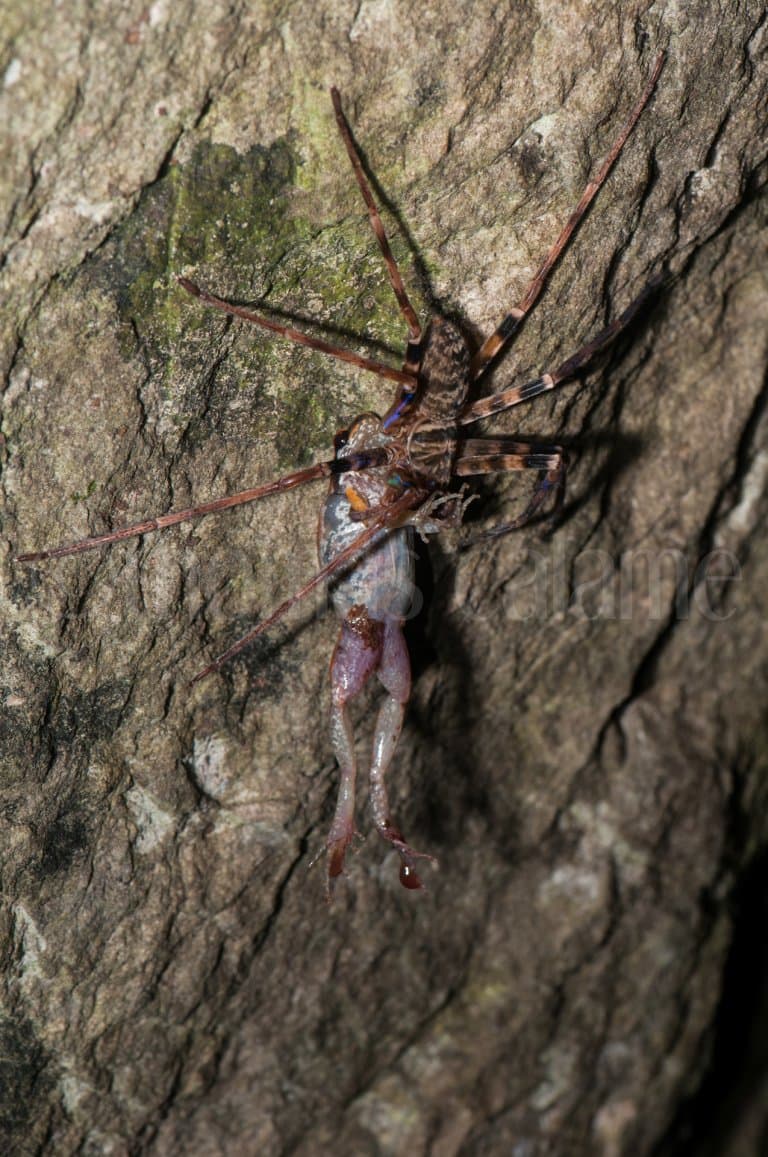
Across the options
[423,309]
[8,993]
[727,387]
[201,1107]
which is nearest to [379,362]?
[423,309]

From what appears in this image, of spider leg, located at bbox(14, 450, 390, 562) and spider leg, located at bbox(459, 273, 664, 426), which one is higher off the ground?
spider leg, located at bbox(459, 273, 664, 426)

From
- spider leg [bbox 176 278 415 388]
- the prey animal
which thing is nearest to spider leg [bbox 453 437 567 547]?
the prey animal

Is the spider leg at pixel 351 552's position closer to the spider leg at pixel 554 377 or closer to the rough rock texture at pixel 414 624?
the rough rock texture at pixel 414 624

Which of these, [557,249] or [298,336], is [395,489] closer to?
[298,336]

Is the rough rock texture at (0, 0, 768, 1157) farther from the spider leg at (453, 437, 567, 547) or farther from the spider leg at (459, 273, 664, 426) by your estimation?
the spider leg at (453, 437, 567, 547)

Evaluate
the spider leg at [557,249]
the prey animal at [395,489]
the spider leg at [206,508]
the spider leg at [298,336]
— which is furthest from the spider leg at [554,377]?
the spider leg at [206,508]

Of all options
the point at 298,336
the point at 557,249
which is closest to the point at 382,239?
the point at 298,336
